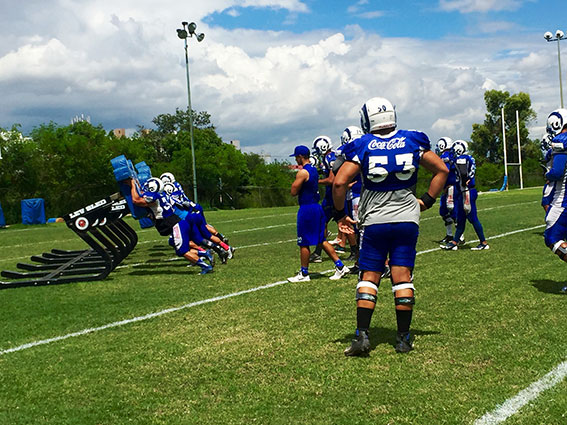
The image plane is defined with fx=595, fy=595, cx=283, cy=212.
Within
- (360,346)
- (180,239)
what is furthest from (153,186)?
(360,346)

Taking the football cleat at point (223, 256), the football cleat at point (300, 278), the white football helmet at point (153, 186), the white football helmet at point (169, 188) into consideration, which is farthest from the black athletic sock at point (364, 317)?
the white football helmet at point (169, 188)

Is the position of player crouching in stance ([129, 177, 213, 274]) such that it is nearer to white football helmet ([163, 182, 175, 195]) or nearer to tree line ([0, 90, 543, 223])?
white football helmet ([163, 182, 175, 195])

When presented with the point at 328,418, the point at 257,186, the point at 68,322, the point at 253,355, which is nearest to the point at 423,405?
the point at 328,418

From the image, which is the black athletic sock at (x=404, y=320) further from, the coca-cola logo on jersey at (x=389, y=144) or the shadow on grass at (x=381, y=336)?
the coca-cola logo on jersey at (x=389, y=144)

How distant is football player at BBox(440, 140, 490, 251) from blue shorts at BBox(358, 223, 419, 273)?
6695 mm

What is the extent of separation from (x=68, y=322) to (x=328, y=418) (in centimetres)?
406

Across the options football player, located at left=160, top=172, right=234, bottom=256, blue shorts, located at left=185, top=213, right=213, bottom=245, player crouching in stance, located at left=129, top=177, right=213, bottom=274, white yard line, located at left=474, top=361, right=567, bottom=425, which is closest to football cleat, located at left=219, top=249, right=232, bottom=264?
football player, located at left=160, top=172, right=234, bottom=256

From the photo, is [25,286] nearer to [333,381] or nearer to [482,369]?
[333,381]

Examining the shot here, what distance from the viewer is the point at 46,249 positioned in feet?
53.0

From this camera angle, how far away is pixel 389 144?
4965 mm

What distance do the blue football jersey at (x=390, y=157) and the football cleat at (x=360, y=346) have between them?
1228 mm

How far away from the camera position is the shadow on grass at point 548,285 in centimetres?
711

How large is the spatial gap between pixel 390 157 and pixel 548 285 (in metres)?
3.79

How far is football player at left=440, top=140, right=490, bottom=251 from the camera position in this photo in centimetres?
1139
